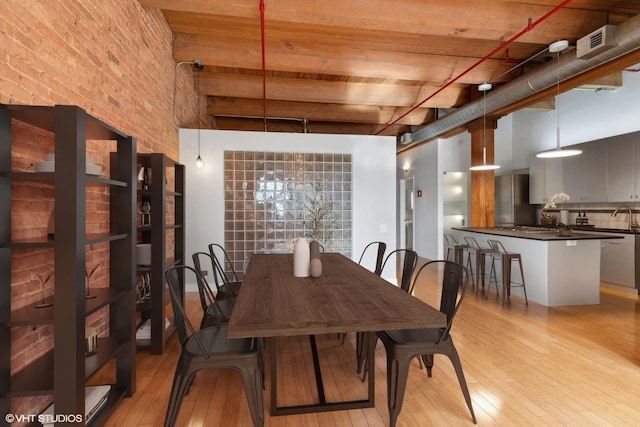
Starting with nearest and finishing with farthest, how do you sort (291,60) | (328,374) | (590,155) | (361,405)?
1. (361,405)
2. (328,374)
3. (291,60)
4. (590,155)

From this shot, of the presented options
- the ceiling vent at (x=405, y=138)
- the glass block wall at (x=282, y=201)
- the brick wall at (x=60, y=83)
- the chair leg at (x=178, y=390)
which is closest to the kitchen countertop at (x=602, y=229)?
the ceiling vent at (x=405, y=138)

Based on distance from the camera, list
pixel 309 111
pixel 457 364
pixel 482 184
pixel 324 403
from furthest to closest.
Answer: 1. pixel 309 111
2. pixel 482 184
3. pixel 324 403
4. pixel 457 364

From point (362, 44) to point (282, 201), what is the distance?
99.3 inches

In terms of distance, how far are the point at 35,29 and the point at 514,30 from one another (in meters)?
4.15

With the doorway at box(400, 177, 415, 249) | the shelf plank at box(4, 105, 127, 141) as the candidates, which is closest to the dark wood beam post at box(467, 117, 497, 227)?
the doorway at box(400, 177, 415, 249)

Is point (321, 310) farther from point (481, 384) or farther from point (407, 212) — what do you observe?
point (407, 212)

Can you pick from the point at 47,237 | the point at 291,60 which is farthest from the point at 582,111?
the point at 47,237

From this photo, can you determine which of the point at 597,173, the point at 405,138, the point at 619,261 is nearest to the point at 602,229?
the point at 619,261

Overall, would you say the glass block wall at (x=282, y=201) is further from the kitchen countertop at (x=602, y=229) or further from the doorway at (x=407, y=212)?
the doorway at (x=407, y=212)

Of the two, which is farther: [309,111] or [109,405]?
[309,111]

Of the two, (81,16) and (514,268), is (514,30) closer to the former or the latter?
(514,268)

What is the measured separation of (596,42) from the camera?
348 centimetres

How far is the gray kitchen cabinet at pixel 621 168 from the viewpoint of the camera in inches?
205

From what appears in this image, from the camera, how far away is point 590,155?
233 inches
